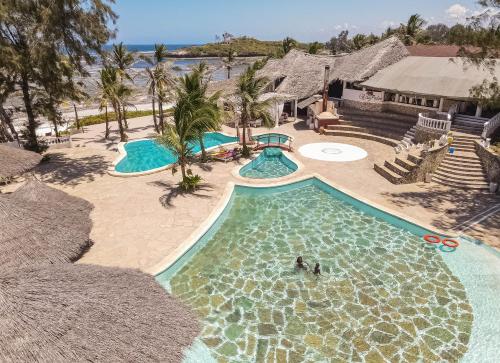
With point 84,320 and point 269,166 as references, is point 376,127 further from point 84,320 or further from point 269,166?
point 84,320

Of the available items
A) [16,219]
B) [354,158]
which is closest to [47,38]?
[16,219]

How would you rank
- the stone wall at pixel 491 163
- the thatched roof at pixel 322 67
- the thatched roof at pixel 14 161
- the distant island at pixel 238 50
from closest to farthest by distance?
the thatched roof at pixel 14 161, the stone wall at pixel 491 163, the thatched roof at pixel 322 67, the distant island at pixel 238 50

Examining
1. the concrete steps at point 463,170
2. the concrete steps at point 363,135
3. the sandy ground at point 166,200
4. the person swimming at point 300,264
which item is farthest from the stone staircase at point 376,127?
the person swimming at point 300,264

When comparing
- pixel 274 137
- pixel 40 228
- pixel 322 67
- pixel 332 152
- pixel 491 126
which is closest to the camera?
pixel 40 228

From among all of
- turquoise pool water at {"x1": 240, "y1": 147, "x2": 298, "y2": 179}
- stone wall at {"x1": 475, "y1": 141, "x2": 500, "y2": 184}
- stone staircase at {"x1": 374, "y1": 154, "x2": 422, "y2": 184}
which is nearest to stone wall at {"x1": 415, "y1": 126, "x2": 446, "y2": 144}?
stone wall at {"x1": 475, "y1": 141, "x2": 500, "y2": 184}

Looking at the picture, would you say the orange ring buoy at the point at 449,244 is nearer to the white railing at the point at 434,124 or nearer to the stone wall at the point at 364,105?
the white railing at the point at 434,124

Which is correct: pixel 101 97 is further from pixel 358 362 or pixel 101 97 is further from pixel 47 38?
pixel 358 362

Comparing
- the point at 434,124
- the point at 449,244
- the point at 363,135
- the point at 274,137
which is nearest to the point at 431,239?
the point at 449,244
